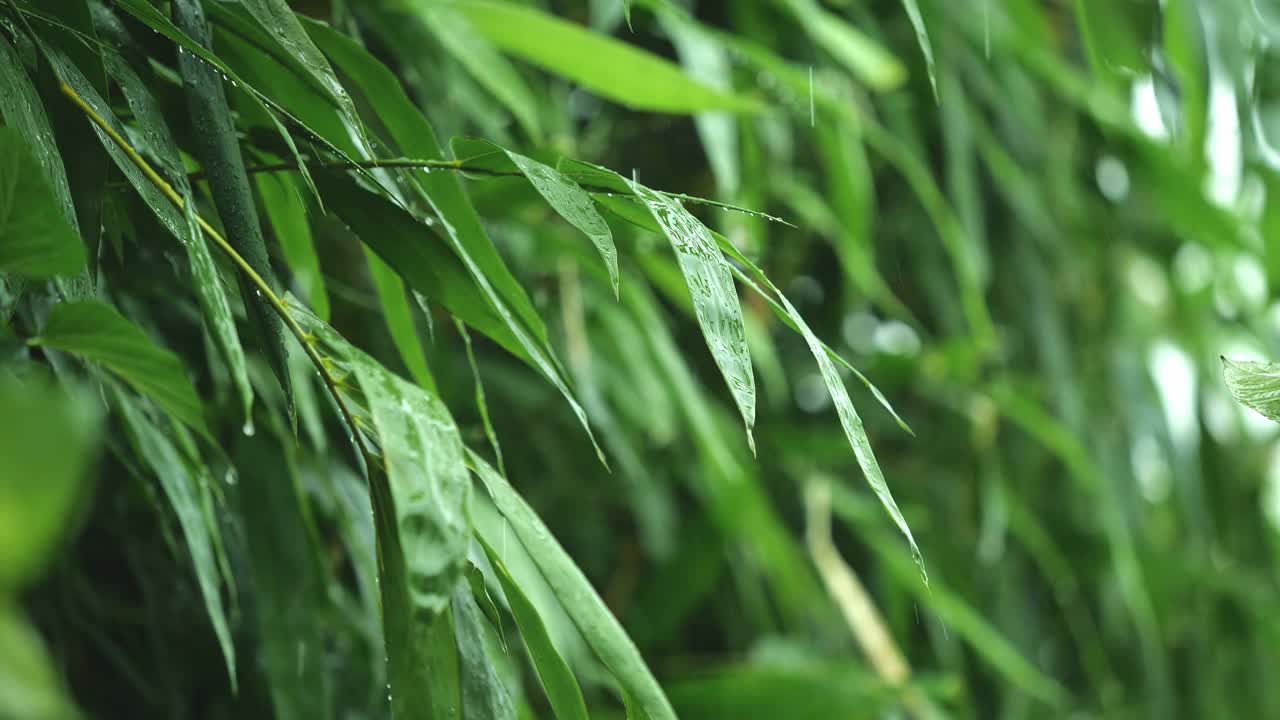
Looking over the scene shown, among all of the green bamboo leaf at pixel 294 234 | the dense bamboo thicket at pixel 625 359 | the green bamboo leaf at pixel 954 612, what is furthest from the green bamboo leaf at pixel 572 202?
the green bamboo leaf at pixel 954 612

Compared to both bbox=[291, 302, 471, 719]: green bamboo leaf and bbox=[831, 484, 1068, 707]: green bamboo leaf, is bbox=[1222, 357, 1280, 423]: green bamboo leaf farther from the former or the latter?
bbox=[831, 484, 1068, 707]: green bamboo leaf

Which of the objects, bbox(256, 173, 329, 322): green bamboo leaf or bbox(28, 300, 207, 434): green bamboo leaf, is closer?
bbox(28, 300, 207, 434): green bamboo leaf

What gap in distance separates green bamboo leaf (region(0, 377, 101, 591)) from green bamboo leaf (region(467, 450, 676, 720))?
0.12 meters

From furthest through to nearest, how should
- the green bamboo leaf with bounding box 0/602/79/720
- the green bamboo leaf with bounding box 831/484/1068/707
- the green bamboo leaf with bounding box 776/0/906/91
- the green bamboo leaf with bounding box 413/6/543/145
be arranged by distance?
the green bamboo leaf with bounding box 831/484/1068/707, the green bamboo leaf with bounding box 776/0/906/91, the green bamboo leaf with bounding box 413/6/543/145, the green bamboo leaf with bounding box 0/602/79/720

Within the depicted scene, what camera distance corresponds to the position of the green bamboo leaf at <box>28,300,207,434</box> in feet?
0.55

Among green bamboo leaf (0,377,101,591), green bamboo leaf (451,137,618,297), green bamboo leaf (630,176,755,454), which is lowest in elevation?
green bamboo leaf (630,176,755,454)

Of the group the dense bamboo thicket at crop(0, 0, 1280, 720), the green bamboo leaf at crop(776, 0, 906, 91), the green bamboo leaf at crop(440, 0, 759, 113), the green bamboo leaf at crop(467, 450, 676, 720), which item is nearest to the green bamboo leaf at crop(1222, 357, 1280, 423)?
the dense bamboo thicket at crop(0, 0, 1280, 720)

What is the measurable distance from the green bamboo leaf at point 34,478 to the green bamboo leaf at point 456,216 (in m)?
0.12

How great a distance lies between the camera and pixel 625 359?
0.66m

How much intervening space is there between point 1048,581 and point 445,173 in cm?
76

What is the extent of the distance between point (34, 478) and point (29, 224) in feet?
0.27

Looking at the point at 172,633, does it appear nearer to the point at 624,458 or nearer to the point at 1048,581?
the point at 624,458

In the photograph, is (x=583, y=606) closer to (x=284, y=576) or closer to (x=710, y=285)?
(x=710, y=285)

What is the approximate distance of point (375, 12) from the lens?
417mm
